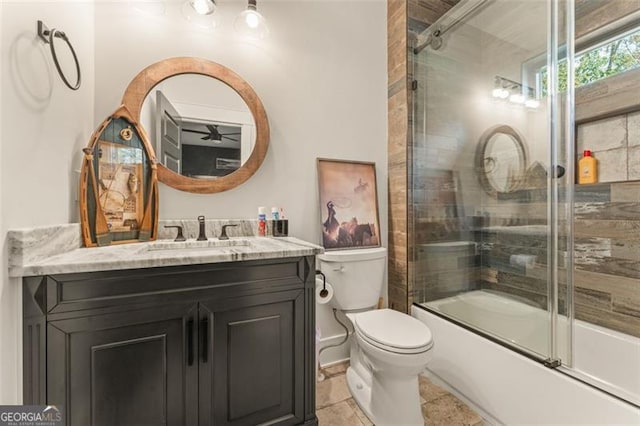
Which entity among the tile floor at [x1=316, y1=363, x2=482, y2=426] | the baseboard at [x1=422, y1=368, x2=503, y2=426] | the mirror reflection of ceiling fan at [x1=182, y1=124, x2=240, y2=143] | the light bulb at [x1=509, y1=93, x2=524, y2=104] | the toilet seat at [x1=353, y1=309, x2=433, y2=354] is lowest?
the tile floor at [x1=316, y1=363, x2=482, y2=426]

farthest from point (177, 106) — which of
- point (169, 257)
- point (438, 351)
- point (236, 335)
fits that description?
point (438, 351)

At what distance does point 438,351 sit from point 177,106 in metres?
2.13

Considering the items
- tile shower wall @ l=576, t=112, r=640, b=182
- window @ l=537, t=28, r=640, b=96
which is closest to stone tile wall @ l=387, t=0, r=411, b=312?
window @ l=537, t=28, r=640, b=96

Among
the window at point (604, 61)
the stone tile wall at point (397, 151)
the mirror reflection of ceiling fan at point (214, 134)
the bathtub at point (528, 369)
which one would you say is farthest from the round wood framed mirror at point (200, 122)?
the window at point (604, 61)

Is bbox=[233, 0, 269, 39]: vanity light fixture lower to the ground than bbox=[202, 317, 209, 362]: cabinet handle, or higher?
higher

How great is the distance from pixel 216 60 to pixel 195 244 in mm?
1051

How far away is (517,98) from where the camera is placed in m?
1.84

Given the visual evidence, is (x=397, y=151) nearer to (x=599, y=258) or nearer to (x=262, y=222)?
(x=262, y=222)

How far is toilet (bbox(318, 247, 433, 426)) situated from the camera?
4.00ft

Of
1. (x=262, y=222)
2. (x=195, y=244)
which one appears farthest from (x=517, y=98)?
(x=195, y=244)

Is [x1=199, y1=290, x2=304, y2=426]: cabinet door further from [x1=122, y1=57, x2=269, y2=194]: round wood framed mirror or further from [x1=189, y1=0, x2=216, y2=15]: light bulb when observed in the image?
[x1=189, y1=0, x2=216, y2=15]: light bulb

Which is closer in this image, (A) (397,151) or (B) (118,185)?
(B) (118,185)

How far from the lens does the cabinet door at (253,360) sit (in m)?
1.02

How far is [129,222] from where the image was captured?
130 cm
